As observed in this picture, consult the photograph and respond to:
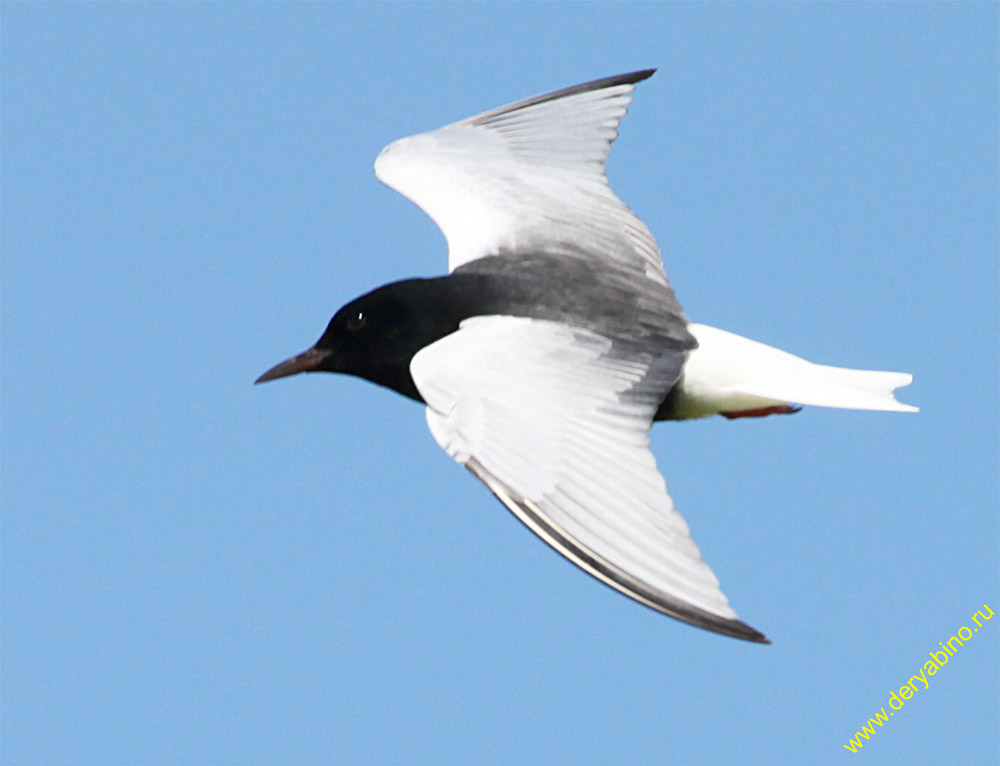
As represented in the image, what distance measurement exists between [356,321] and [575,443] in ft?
3.99

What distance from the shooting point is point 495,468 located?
436 cm

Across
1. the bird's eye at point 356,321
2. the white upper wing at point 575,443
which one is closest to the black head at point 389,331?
the bird's eye at point 356,321

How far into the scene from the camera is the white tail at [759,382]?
5.04 metres

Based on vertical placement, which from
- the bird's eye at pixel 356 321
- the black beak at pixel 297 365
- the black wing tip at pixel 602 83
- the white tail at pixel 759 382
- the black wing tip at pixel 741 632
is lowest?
the black wing tip at pixel 741 632

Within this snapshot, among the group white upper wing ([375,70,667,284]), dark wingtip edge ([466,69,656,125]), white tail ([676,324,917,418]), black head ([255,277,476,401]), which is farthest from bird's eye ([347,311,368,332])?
dark wingtip edge ([466,69,656,125])

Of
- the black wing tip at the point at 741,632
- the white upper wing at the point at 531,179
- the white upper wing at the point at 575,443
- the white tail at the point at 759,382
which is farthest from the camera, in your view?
the white upper wing at the point at 531,179

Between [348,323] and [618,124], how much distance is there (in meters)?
1.54

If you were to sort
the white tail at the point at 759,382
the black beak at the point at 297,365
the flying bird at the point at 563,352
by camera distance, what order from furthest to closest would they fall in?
the black beak at the point at 297,365, the white tail at the point at 759,382, the flying bird at the point at 563,352

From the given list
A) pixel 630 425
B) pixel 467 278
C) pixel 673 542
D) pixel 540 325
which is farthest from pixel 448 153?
pixel 673 542

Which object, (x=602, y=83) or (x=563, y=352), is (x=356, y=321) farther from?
(x=602, y=83)

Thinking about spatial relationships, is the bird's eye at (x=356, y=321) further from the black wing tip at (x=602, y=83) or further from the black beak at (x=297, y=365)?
the black wing tip at (x=602, y=83)

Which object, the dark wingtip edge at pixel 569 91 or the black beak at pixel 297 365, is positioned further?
the dark wingtip edge at pixel 569 91

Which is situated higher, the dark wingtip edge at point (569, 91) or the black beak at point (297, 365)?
the dark wingtip edge at point (569, 91)

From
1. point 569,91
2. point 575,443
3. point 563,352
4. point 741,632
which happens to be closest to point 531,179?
point 569,91
